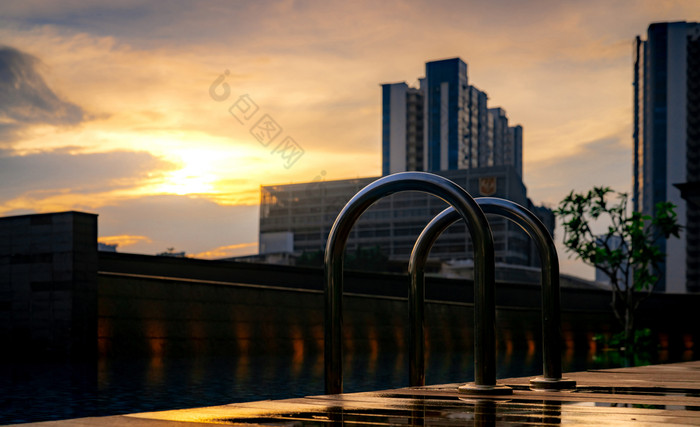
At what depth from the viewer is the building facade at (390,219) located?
426ft

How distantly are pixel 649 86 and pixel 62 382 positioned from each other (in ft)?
518

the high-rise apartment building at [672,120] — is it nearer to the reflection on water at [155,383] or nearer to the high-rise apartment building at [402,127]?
the high-rise apartment building at [402,127]

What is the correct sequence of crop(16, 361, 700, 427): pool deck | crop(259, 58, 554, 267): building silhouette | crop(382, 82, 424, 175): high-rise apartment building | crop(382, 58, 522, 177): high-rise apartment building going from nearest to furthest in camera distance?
crop(16, 361, 700, 427): pool deck, crop(259, 58, 554, 267): building silhouette, crop(382, 58, 522, 177): high-rise apartment building, crop(382, 82, 424, 175): high-rise apartment building

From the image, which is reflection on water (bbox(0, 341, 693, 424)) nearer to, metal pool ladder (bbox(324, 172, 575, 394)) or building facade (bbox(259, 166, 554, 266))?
metal pool ladder (bbox(324, 172, 575, 394))

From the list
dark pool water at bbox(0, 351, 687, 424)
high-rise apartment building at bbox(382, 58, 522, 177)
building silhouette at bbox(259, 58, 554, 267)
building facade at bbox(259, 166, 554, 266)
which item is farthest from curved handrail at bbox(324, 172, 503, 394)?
high-rise apartment building at bbox(382, 58, 522, 177)

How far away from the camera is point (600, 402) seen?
124 inches

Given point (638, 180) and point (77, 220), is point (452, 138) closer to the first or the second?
point (638, 180)

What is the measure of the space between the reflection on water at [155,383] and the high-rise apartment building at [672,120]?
138 m

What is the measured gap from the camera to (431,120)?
553 ft

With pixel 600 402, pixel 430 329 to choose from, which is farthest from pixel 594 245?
pixel 600 402

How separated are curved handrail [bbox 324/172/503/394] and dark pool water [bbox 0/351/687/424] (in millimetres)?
5534

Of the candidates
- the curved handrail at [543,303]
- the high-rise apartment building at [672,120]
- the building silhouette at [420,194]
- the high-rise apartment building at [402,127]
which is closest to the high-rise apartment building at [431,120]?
the high-rise apartment building at [402,127]

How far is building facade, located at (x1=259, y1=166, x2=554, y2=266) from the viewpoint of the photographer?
129875 mm

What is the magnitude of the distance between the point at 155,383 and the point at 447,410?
1054 cm
